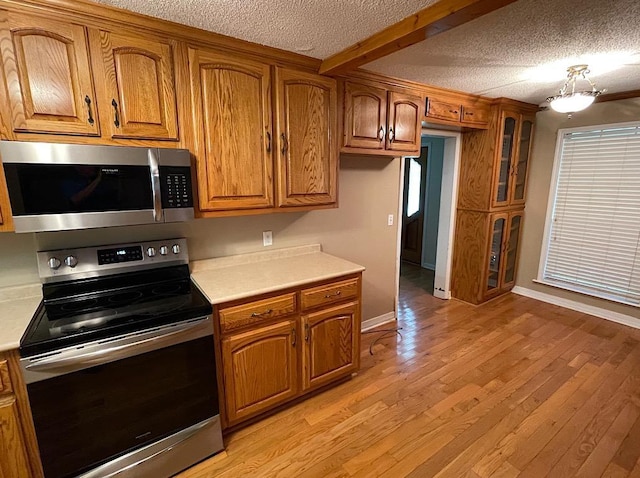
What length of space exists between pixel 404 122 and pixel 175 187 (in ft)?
6.31

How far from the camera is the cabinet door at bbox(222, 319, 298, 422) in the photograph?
1833 mm

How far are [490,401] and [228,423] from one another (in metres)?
1.79

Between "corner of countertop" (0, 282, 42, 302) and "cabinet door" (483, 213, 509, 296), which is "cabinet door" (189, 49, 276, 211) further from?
"cabinet door" (483, 213, 509, 296)

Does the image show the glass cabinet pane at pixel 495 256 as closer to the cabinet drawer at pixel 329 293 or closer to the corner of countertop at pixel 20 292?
the cabinet drawer at pixel 329 293

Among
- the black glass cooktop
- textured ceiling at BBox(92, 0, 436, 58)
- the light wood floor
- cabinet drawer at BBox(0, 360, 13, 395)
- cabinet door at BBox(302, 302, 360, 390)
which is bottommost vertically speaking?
the light wood floor

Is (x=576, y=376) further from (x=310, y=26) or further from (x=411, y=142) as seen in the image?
(x=310, y=26)

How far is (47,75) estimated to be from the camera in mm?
1421

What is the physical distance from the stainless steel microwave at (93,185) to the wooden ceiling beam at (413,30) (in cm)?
113

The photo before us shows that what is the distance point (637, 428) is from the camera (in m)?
2.01

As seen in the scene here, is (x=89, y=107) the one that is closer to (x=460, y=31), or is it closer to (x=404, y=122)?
(x=460, y=31)

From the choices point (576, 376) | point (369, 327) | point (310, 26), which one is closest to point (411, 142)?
point (310, 26)

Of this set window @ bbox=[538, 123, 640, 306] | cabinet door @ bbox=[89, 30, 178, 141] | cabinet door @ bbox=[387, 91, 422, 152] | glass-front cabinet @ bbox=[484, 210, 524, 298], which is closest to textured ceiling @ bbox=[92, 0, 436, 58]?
cabinet door @ bbox=[89, 30, 178, 141]

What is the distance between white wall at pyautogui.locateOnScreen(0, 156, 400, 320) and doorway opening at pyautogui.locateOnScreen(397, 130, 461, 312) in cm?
90

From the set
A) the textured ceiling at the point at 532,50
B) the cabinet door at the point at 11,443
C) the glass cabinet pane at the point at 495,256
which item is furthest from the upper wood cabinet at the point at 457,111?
the cabinet door at the point at 11,443
